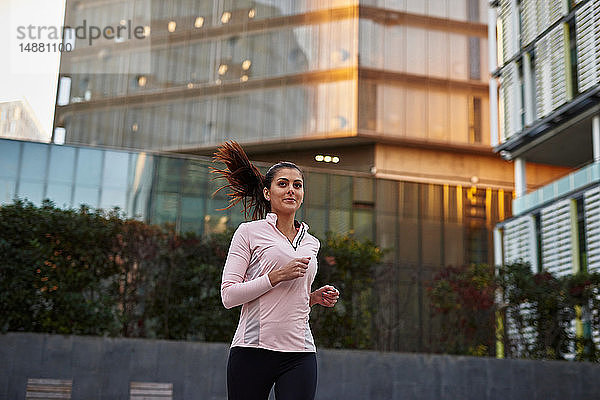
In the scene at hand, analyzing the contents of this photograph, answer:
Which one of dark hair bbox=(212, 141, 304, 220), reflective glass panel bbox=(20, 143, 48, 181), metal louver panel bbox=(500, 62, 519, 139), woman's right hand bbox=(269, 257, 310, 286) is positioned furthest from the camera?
metal louver panel bbox=(500, 62, 519, 139)

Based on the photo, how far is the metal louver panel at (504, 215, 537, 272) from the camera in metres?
21.8

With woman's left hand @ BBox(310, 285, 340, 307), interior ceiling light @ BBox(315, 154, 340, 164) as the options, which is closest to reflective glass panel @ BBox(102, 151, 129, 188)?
interior ceiling light @ BBox(315, 154, 340, 164)

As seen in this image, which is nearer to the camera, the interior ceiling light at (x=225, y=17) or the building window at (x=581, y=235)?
the building window at (x=581, y=235)

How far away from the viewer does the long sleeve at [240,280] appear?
3252mm

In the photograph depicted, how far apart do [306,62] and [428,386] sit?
73.4ft

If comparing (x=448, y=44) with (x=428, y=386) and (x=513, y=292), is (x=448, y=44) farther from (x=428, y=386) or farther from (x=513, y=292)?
(x=428, y=386)

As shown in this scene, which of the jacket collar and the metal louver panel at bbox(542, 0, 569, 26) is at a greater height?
the metal louver panel at bbox(542, 0, 569, 26)

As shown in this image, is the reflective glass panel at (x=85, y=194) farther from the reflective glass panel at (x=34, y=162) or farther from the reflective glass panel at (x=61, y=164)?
the reflective glass panel at (x=34, y=162)

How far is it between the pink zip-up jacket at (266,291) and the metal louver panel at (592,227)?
16279mm

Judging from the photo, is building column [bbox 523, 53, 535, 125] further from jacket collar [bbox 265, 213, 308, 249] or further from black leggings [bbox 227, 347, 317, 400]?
black leggings [bbox 227, 347, 317, 400]

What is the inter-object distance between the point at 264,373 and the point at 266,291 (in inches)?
14.7

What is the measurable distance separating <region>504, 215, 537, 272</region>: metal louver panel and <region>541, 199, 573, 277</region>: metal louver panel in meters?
0.59

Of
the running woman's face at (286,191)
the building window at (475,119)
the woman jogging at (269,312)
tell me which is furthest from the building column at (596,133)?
the woman jogging at (269,312)

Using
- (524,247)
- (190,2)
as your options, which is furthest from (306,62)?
(524,247)
